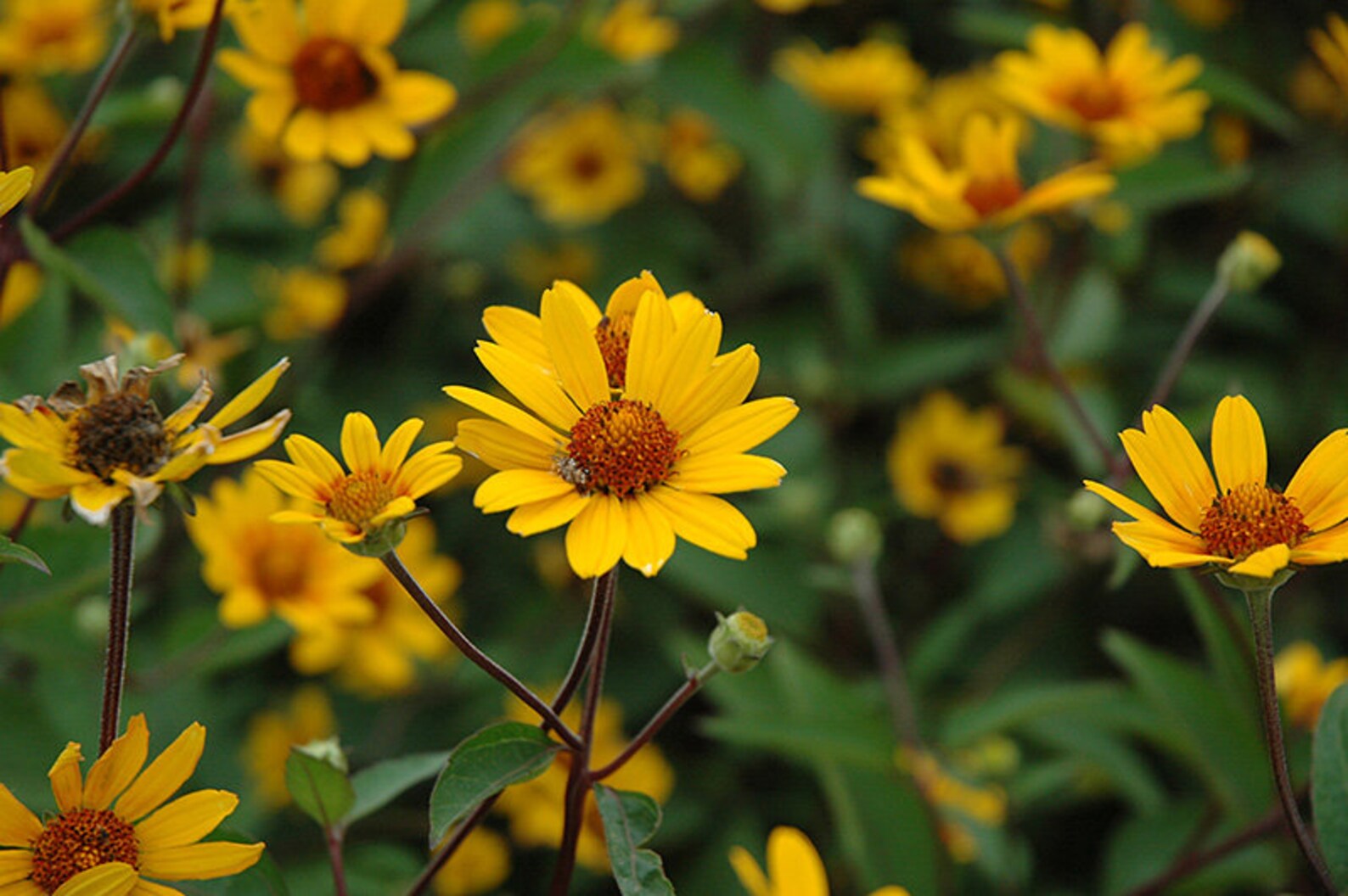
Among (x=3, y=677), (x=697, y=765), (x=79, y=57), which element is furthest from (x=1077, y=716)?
(x=79, y=57)

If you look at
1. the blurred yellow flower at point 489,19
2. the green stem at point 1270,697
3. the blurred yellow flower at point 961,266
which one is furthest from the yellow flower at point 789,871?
the blurred yellow flower at point 489,19

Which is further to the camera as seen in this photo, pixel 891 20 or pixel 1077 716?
pixel 891 20

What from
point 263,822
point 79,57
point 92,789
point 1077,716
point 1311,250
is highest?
point 79,57

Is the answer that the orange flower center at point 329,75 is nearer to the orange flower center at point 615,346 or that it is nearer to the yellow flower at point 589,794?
the orange flower center at point 615,346

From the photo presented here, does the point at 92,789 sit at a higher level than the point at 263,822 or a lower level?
lower

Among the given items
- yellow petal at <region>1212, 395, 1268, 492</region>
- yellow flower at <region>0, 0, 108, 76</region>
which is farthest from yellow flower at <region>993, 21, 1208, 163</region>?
yellow flower at <region>0, 0, 108, 76</region>

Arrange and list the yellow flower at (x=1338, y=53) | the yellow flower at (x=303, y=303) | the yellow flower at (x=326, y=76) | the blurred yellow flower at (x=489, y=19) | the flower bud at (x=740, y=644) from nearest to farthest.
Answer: the flower bud at (x=740, y=644)
the yellow flower at (x=326, y=76)
the yellow flower at (x=1338, y=53)
the yellow flower at (x=303, y=303)
the blurred yellow flower at (x=489, y=19)

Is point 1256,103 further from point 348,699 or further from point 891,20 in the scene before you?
point 348,699

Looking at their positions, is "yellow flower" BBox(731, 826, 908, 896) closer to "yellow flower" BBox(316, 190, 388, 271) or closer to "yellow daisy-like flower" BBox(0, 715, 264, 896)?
"yellow daisy-like flower" BBox(0, 715, 264, 896)
